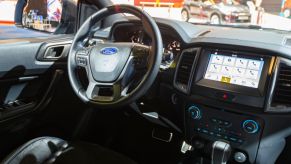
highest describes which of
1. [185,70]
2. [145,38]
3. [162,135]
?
[145,38]

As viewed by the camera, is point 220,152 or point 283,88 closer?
point 283,88

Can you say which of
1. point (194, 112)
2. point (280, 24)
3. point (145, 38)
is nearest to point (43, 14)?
point (145, 38)

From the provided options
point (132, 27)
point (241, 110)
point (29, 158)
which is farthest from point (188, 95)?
point (29, 158)

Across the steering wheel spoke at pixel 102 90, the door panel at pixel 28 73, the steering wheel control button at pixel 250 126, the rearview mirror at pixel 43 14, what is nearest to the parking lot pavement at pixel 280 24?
the steering wheel control button at pixel 250 126

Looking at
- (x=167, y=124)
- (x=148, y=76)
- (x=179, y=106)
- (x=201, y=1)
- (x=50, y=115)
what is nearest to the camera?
(x=148, y=76)

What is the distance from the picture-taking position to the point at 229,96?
1.53 m

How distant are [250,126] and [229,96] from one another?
0.17m

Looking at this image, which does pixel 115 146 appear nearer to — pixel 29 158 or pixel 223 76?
pixel 29 158

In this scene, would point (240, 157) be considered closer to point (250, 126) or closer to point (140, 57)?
point (250, 126)

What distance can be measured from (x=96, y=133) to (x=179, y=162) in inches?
25.7

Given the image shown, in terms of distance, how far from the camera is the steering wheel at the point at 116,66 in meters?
1.42

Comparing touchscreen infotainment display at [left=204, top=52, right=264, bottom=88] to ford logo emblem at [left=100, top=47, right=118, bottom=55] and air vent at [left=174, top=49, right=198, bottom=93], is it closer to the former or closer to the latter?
air vent at [left=174, top=49, right=198, bottom=93]

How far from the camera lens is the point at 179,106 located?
1.79 meters

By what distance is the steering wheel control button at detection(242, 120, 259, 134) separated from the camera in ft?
4.97
